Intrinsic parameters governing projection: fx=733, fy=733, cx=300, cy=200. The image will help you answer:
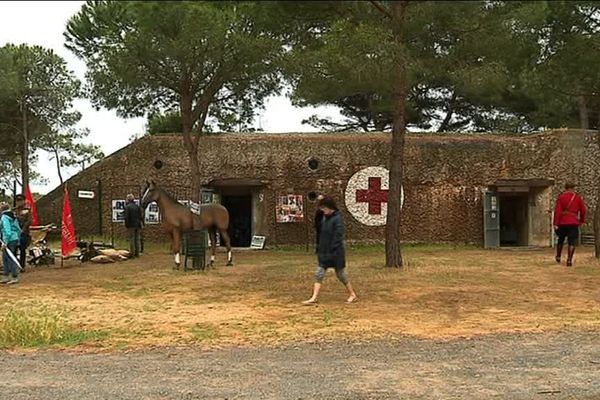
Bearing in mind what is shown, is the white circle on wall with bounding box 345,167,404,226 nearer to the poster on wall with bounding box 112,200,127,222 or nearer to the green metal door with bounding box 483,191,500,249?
the green metal door with bounding box 483,191,500,249

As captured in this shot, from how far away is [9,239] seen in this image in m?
13.8

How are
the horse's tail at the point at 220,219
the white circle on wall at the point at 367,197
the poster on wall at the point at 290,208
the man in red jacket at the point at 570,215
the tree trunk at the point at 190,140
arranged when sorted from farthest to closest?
the white circle on wall at the point at 367,197, the poster on wall at the point at 290,208, the tree trunk at the point at 190,140, the horse's tail at the point at 220,219, the man in red jacket at the point at 570,215

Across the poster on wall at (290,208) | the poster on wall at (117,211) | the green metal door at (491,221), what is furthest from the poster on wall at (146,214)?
the green metal door at (491,221)

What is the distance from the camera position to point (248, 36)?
18.0 m

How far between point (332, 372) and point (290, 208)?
53.7ft

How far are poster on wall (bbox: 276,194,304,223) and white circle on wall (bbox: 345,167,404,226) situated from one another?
5.10 ft

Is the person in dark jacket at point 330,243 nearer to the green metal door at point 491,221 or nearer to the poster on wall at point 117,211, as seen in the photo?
the green metal door at point 491,221

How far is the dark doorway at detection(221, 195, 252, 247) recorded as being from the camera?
2573 centimetres

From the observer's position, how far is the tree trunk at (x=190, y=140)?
2019 cm

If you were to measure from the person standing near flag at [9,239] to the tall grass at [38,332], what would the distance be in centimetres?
434

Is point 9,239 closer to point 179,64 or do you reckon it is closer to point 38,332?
point 38,332

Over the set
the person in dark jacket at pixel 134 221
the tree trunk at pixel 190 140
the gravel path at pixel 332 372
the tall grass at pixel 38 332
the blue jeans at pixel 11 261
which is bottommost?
the gravel path at pixel 332 372

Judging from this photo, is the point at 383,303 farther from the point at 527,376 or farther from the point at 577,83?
the point at 577,83

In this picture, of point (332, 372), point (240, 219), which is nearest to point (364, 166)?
point (240, 219)
